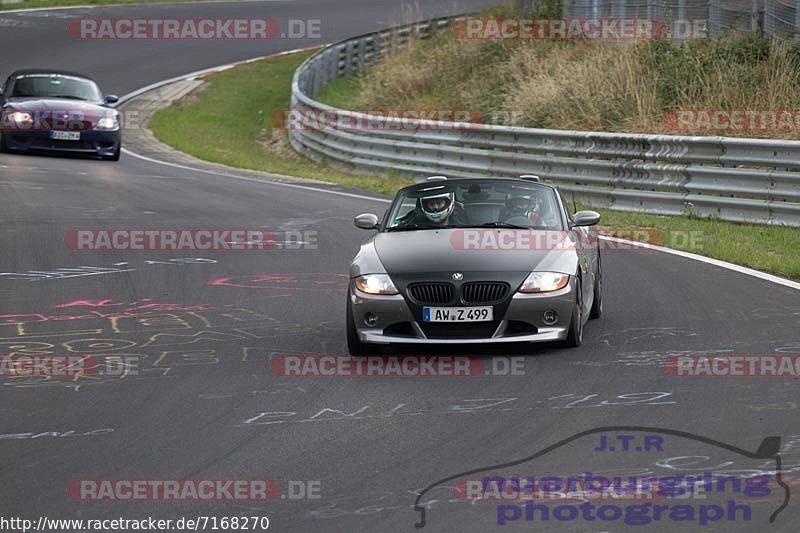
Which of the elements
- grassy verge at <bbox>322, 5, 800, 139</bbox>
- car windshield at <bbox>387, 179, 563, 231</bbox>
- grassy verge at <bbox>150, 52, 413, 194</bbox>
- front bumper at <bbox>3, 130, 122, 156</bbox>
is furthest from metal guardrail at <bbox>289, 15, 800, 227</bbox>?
car windshield at <bbox>387, 179, 563, 231</bbox>

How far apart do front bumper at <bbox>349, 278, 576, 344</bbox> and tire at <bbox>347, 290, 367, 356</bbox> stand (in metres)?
0.05

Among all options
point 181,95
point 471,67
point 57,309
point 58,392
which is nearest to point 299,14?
point 181,95

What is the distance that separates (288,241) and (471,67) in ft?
54.4

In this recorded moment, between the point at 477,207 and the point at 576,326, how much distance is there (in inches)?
62.3

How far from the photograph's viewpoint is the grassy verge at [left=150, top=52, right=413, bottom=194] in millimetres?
26672

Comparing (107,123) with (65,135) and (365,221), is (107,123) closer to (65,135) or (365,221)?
(65,135)

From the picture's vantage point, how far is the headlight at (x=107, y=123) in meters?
25.0

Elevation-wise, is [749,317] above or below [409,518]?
below

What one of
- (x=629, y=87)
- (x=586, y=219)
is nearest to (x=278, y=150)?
(x=629, y=87)

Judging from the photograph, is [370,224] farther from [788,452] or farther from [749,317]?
[788,452]

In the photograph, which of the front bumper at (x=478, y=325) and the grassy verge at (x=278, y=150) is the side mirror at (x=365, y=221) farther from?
the grassy verge at (x=278, y=150)

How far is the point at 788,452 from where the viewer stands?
672 cm

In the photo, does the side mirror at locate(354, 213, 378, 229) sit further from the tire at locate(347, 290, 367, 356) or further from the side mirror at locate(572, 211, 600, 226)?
the side mirror at locate(572, 211, 600, 226)

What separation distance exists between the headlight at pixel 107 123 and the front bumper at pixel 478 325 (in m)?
16.4
